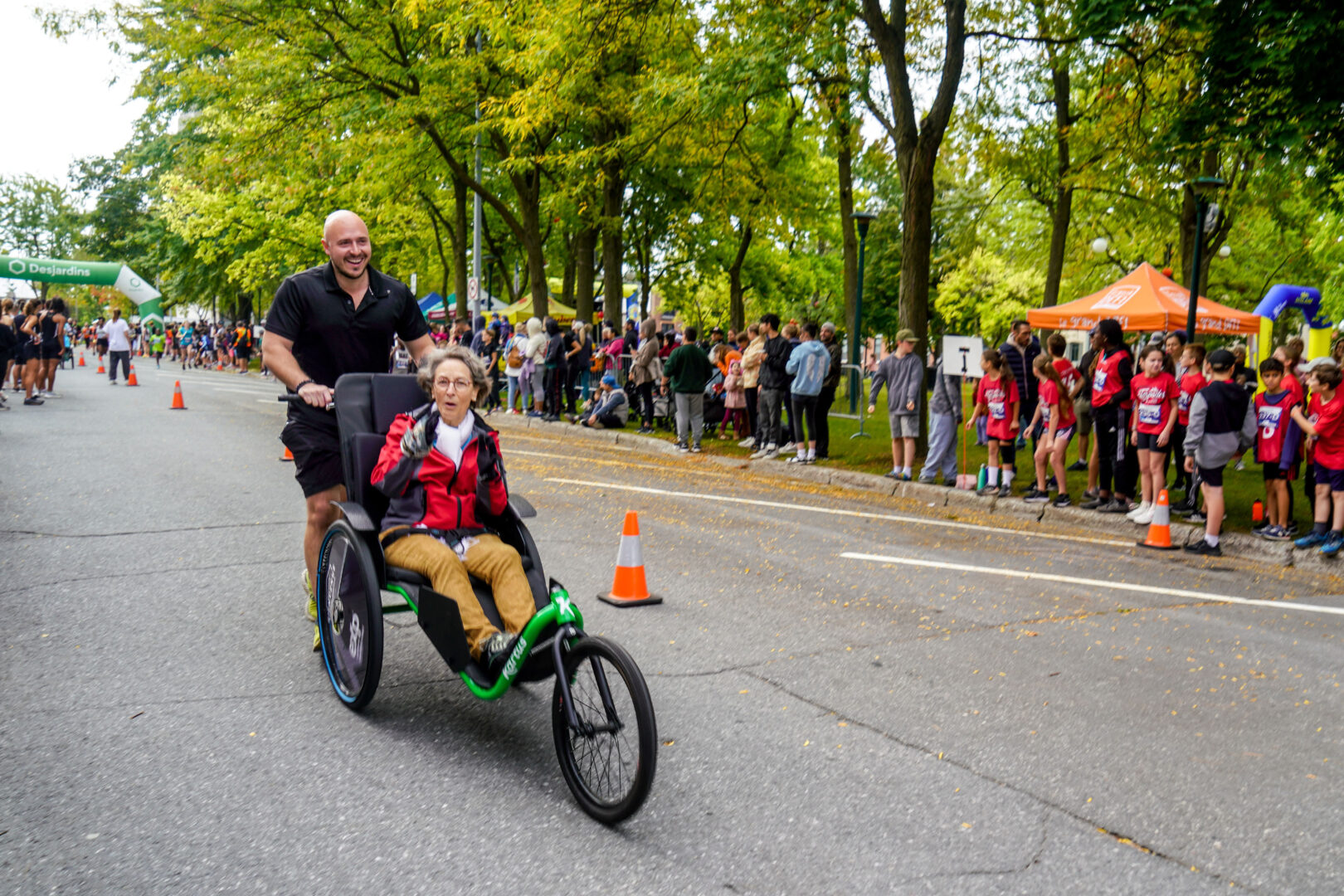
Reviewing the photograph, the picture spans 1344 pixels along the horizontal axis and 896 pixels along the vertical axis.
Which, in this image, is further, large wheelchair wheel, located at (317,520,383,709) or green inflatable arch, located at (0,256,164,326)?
green inflatable arch, located at (0,256,164,326)

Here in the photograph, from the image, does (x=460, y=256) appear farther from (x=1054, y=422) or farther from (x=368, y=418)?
(x=368, y=418)

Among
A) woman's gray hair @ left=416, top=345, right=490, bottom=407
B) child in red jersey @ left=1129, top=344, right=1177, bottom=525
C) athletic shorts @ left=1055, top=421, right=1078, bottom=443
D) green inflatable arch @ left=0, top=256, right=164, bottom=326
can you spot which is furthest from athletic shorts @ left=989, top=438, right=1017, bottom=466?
green inflatable arch @ left=0, top=256, right=164, bottom=326

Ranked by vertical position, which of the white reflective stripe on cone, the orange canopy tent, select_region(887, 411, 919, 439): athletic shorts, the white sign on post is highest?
the orange canopy tent

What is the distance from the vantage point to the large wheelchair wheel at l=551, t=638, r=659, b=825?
348 centimetres

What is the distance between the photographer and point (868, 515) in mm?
10930

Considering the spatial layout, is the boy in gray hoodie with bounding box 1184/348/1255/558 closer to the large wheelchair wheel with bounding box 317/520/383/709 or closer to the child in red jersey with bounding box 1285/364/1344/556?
the child in red jersey with bounding box 1285/364/1344/556

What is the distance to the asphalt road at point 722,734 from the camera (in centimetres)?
342

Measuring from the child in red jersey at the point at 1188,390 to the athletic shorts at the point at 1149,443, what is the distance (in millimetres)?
206

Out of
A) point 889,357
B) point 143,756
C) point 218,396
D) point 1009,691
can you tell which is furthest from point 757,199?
point 143,756

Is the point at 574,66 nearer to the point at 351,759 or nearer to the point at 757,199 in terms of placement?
the point at 757,199

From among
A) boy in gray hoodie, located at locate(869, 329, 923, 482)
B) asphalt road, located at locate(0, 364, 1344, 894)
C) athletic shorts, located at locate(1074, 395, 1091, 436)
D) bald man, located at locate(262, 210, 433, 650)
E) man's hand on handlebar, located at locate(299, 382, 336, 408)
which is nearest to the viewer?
asphalt road, located at locate(0, 364, 1344, 894)

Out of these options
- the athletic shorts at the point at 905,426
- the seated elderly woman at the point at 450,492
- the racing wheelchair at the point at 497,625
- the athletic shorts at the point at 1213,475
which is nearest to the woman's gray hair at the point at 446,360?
the seated elderly woman at the point at 450,492

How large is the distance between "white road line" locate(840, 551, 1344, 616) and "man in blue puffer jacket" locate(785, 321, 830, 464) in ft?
20.5

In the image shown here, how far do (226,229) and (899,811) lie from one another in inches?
1725
